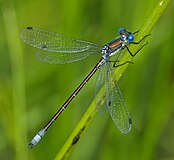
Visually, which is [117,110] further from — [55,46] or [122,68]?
[55,46]

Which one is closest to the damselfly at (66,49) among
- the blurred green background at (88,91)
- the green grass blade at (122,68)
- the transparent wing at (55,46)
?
the transparent wing at (55,46)

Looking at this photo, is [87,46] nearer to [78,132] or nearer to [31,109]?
[31,109]

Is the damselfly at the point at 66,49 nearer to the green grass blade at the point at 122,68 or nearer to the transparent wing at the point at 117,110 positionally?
the transparent wing at the point at 117,110

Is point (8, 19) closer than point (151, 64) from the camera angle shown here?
Yes

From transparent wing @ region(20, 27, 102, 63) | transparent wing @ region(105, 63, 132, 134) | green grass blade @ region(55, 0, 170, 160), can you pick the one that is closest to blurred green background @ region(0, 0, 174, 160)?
transparent wing @ region(20, 27, 102, 63)

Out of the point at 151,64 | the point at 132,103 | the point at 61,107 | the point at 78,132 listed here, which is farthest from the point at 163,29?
the point at 78,132

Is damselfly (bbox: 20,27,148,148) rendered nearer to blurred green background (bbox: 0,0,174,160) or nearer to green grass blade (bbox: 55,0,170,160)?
blurred green background (bbox: 0,0,174,160)
